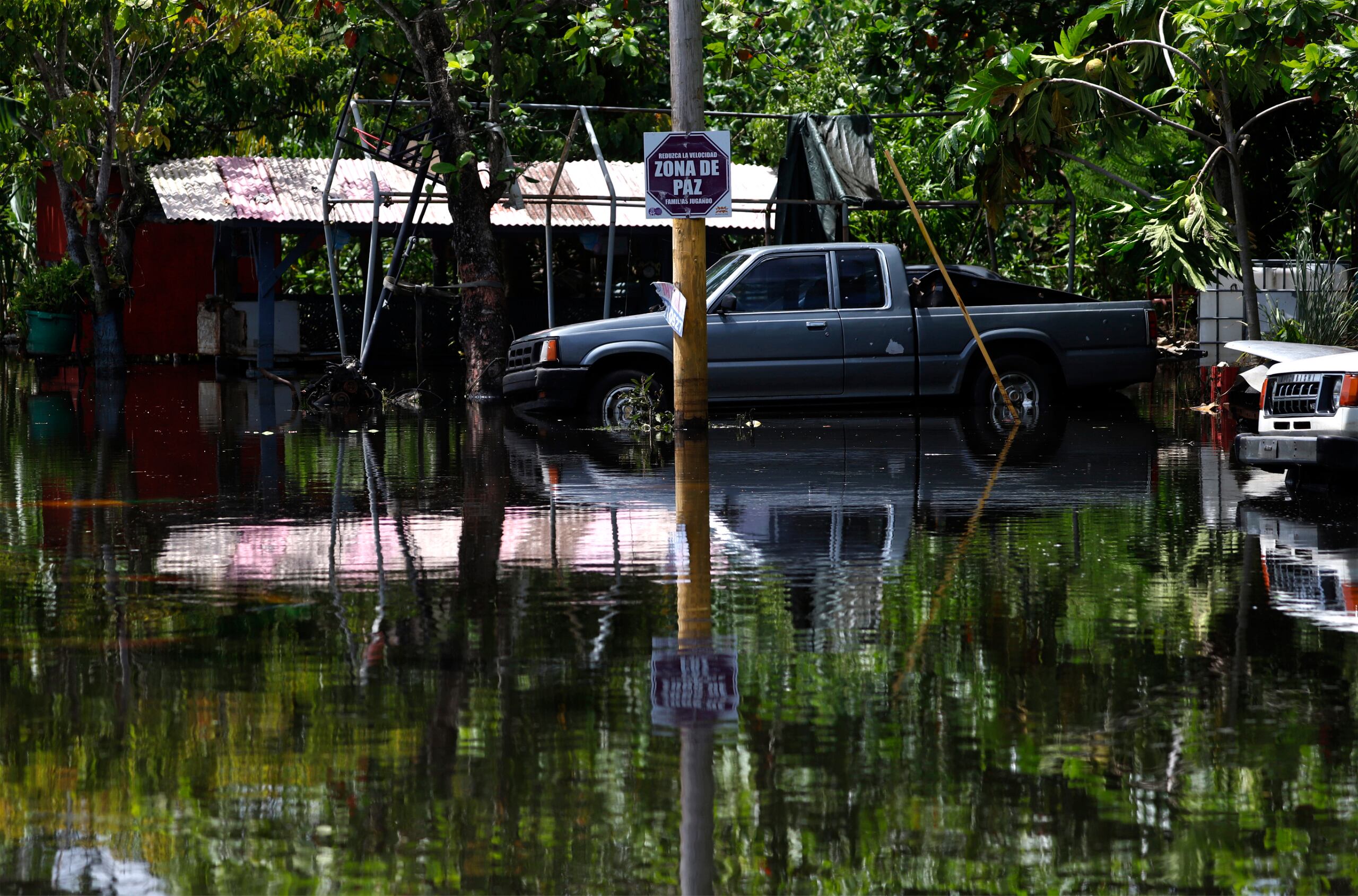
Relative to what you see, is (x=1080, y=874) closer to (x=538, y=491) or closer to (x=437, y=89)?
(x=538, y=491)

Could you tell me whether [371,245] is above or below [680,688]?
above

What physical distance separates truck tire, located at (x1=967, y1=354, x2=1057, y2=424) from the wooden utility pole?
3158mm

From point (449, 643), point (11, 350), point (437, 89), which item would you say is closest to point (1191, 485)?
point (449, 643)

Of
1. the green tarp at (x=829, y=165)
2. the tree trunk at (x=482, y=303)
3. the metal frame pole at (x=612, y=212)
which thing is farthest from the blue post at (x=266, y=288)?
the green tarp at (x=829, y=165)

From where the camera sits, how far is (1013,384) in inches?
653

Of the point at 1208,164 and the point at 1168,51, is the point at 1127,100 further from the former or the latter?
the point at 1208,164

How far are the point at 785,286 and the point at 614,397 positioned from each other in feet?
6.12

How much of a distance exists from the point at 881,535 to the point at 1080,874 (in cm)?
510

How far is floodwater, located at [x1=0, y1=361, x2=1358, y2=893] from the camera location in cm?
429

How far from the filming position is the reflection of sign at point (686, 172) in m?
13.8

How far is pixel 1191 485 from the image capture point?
11.4 meters

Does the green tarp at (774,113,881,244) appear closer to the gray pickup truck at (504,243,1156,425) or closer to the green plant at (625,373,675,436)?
the gray pickup truck at (504,243,1156,425)

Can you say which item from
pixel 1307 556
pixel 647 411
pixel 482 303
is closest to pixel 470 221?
pixel 482 303

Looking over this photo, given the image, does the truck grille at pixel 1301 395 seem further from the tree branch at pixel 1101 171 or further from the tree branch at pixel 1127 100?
the tree branch at pixel 1101 171
